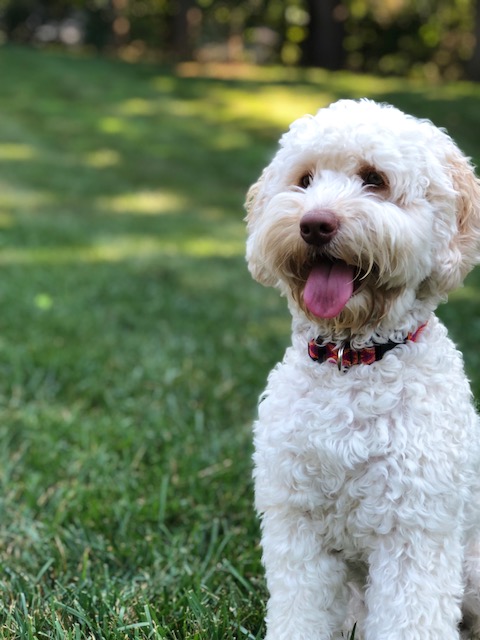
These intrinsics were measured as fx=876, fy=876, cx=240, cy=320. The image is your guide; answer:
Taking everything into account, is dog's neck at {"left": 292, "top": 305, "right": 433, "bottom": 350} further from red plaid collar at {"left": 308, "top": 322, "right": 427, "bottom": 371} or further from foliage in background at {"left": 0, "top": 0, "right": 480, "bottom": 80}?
foliage in background at {"left": 0, "top": 0, "right": 480, "bottom": 80}

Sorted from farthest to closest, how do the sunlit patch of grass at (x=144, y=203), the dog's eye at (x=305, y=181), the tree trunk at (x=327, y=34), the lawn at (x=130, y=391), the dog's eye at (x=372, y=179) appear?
the tree trunk at (x=327, y=34), the sunlit patch of grass at (x=144, y=203), the lawn at (x=130, y=391), the dog's eye at (x=305, y=181), the dog's eye at (x=372, y=179)

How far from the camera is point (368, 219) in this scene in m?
2.23

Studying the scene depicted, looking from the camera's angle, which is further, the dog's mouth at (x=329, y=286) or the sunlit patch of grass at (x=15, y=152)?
the sunlit patch of grass at (x=15, y=152)

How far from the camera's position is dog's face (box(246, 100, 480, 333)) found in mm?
2244

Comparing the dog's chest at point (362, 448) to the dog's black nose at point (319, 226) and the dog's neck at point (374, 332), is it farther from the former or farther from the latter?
the dog's black nose at point (319, 226)

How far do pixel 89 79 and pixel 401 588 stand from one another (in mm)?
16954

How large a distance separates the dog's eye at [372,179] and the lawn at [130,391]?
140 centimetres

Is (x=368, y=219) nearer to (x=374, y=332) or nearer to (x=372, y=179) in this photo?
(x=372, y=179)

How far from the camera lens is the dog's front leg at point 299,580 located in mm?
2391

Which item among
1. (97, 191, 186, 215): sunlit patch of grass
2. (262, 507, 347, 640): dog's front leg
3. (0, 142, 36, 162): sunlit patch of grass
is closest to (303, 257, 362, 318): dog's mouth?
(262, 507, 347, 640): dog's front leg

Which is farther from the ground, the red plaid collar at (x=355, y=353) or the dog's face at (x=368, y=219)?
the dog's face at (x=368, y=219)

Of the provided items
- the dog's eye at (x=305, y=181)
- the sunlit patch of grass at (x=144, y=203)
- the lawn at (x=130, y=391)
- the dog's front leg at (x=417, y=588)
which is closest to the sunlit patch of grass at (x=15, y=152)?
the lawn at (x=130, y=391)

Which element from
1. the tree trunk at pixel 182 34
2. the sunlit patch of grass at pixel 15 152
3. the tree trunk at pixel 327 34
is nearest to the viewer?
the sunlit patch of grass at pixel 15 152

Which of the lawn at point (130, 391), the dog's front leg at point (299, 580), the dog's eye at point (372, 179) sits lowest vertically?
the lawn at point (130, 391)
